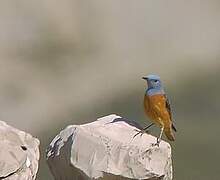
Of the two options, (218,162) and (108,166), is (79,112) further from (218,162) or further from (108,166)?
(108,166)

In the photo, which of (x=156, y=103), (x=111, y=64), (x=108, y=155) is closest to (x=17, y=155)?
(x=108, y=155)

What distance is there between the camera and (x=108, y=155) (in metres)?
2.54

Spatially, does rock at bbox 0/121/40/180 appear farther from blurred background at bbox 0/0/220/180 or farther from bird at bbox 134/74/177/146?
blurred background at bbox 0/0/220/180

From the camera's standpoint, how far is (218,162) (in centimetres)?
425

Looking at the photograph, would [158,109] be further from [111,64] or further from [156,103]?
[111,64]

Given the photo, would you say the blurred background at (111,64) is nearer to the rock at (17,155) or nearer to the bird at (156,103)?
the bird at (156,103)

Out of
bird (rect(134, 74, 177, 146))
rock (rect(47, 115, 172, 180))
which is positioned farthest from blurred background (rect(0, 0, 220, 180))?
rock (rect(47, 115, 172, 180))

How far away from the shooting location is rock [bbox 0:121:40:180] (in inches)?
96.6

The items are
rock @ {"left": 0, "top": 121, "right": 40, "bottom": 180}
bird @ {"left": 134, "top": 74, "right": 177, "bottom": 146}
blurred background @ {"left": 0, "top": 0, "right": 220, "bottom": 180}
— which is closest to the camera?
rock @ {"left": 0, "top": 121, "right": 40, "bottom": 180}

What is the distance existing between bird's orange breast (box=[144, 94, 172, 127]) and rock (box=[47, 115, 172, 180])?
197 mm

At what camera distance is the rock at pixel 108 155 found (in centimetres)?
254

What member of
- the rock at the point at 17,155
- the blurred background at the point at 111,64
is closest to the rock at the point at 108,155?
the rock at the point at 17,155

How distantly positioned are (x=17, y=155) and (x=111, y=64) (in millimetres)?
3316

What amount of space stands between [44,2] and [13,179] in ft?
13.0
